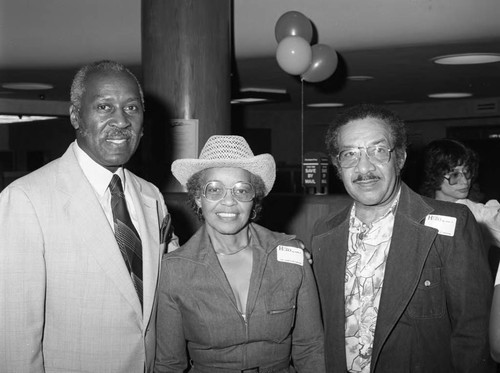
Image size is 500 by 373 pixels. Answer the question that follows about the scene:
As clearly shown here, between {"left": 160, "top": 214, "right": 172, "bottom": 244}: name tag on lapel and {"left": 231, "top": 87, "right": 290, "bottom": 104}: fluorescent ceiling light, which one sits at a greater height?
{"left": 231, "top": 87, "right": 290, "bottom": 104}: fluorescent ceiling light

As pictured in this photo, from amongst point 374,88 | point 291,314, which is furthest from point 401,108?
point 291,314

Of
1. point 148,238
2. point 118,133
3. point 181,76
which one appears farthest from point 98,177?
point 181,76

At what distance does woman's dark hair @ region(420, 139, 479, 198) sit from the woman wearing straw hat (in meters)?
1.57

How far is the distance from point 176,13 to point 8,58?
400 cm

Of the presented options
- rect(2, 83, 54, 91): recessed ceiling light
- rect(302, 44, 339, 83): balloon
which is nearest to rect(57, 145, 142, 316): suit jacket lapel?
rect(302, 44, 339, 83): balloon

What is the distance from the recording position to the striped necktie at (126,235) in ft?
6.98

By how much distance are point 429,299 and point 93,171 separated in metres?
1.27

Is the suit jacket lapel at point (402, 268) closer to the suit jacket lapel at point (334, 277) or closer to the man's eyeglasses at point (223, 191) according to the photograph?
the suit jacket lapel at point (334, 277)

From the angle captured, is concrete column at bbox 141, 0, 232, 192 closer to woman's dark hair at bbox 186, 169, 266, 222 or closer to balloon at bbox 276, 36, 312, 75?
balloon at bbox 276, 36, 312, 75

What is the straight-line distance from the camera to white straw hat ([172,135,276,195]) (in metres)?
2.26

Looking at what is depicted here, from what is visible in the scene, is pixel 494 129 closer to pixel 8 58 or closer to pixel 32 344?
pixel 8 58

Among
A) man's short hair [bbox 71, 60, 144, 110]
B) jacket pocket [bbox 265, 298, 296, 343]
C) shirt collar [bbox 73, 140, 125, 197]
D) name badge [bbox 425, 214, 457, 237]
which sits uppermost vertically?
man's short hair [bbox 71, 60, 144, 110]

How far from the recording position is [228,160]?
224 cm

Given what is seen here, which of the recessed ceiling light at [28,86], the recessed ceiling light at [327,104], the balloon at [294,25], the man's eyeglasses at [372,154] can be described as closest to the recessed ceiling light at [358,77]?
the balloon at [294,25]
